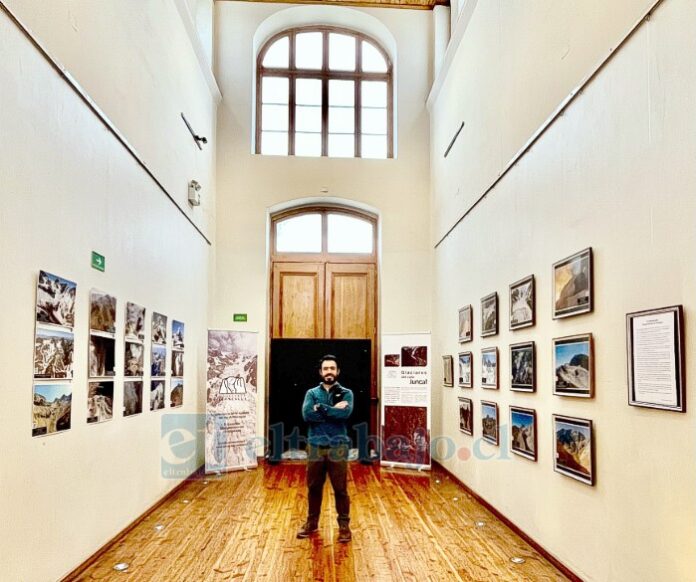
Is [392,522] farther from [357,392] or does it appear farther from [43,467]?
[357,392]

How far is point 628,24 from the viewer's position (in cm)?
432

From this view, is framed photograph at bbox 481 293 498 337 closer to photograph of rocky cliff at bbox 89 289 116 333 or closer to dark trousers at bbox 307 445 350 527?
dark trousers at bbox 307 445 350 527

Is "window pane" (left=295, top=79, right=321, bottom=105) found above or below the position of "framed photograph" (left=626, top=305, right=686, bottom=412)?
above

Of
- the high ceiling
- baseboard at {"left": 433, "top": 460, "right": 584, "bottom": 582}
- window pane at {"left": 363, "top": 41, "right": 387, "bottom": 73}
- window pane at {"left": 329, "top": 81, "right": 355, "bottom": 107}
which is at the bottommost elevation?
baseboard at {"left": 433, "top": 460, "right": 584, "bottom": 582}

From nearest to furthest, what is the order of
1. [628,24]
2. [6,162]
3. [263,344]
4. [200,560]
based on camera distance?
1. [6,162]
2. [628,24]
3. [200,560]
4. [263,344]

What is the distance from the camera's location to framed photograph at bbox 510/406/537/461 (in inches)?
240

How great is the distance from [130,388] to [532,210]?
164 inches

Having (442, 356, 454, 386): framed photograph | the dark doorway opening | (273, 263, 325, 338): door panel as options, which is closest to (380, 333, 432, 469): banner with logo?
(442, 356, 454, 386): framed photograph

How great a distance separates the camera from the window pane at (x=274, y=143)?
12.1m

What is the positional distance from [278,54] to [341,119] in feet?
5.36

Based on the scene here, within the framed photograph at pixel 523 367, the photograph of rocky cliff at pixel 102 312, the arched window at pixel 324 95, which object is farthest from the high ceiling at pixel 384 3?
the photograph of rocky cliff at pixel 102 312

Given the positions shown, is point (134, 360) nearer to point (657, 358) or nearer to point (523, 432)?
point (523, 432)

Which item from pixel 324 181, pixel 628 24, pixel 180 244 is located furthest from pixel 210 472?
pixel 628 24

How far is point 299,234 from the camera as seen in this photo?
40.1 feet
